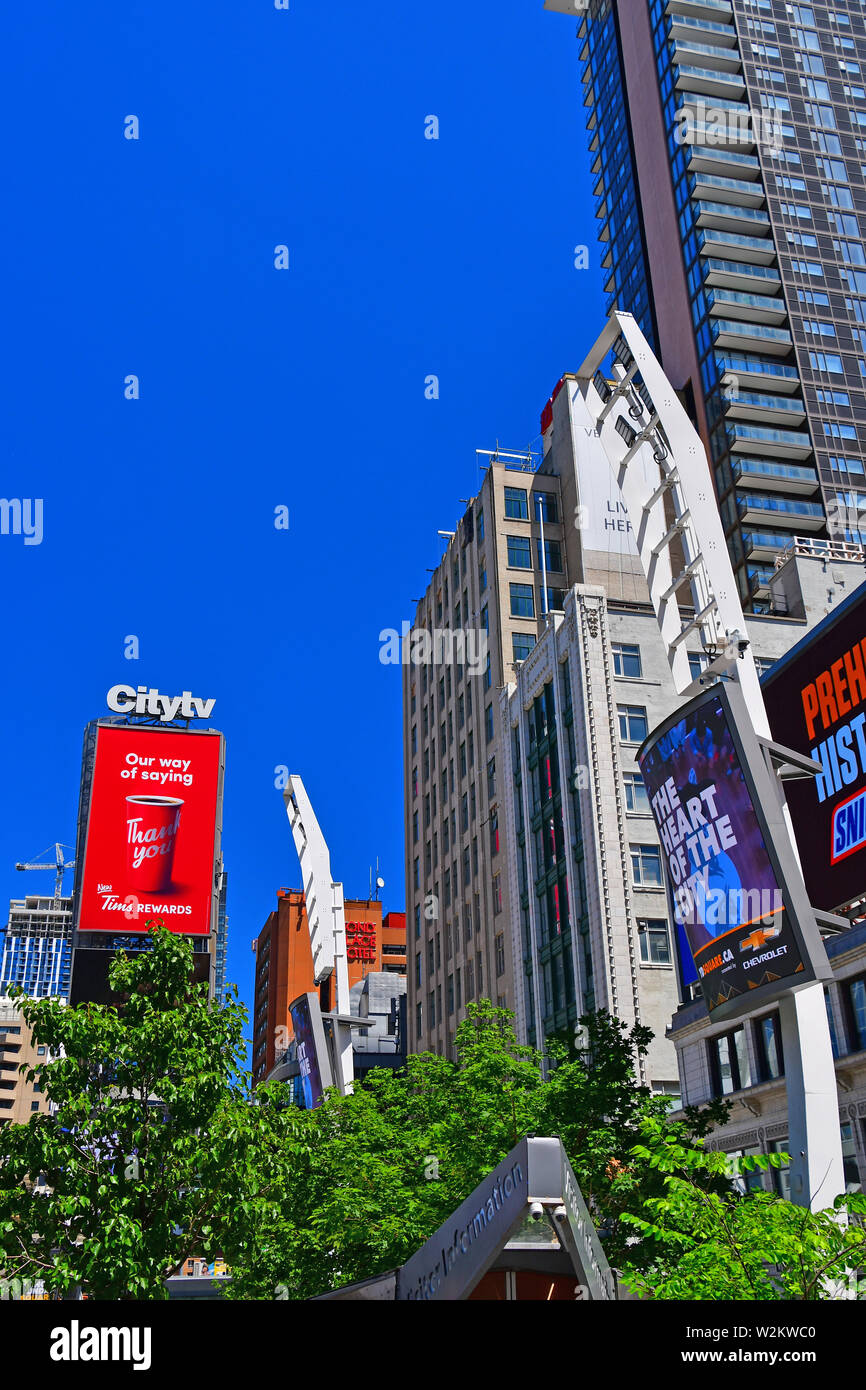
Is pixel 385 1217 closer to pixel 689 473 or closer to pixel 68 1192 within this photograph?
pixel 68 1192

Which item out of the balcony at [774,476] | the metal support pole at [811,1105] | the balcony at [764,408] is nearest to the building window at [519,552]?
the balcony at [774,476]

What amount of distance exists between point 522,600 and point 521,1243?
6766 centimetres

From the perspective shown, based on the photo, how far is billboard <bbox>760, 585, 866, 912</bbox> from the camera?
126ft

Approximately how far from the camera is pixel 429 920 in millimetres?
86812

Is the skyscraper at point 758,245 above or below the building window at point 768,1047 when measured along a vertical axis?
above

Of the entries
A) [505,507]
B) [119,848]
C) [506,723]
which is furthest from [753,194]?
[119,848]

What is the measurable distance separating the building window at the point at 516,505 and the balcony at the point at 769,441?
1065 inches

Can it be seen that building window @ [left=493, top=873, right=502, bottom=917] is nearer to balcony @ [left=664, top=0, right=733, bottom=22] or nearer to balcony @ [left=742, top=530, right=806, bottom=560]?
balcony @ [left=742, top=530, right=806, bottom=560]

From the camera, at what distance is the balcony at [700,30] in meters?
115

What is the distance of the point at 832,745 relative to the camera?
39.8 metres

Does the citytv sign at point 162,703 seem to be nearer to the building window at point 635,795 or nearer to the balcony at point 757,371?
the building window at point 635,795

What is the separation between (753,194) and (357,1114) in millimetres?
96031

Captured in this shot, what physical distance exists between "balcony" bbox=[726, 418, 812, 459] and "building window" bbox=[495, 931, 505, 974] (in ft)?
160

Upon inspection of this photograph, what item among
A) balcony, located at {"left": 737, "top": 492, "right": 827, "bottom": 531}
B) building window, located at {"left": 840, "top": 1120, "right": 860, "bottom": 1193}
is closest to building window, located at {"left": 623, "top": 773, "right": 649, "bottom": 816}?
building window, located at {"left": 840, "top": 1120, "right": 860, "bottom": 1193}
